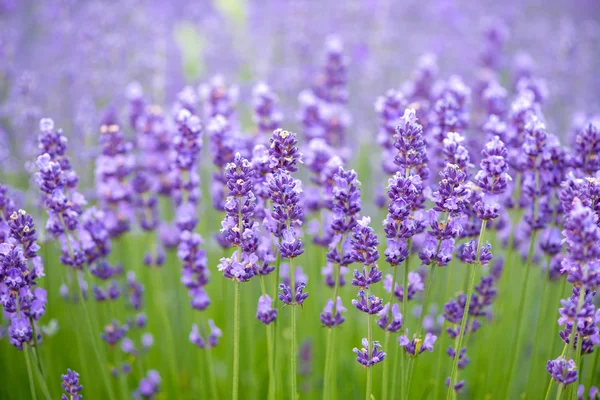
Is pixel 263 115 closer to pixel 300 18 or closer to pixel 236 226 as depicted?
pixel 236 226

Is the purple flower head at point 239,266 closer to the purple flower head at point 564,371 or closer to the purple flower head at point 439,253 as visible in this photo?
the purple flower head at point 439,253

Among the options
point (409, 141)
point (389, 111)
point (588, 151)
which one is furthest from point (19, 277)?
point (588, 151)

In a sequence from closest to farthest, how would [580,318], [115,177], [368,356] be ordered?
[580,318] → [368,356] → [115,177]

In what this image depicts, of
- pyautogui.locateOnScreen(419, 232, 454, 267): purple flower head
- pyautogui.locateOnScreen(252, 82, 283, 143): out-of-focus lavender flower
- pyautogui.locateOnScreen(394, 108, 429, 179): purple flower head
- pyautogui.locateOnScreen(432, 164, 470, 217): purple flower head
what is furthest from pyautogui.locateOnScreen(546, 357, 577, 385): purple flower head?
pyautogui.locateOnScreen(252, 82, 283, 143): out-of-focus lavender flower

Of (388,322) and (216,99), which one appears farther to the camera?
(216,99)

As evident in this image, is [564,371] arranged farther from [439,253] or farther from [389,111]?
[389,111]

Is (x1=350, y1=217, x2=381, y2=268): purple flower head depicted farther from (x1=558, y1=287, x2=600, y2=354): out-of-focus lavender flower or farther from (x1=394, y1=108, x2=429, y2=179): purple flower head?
(x1=558, y1=287, x2=600, y2=354): out-of-focus lavender flower

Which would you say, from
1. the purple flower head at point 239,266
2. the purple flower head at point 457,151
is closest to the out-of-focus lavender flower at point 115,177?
the purple flower head at point 239,266
